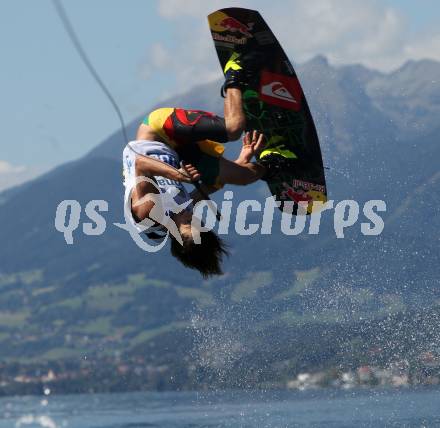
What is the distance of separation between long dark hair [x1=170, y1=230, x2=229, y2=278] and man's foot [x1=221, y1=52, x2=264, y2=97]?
115 inches

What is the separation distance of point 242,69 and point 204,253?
12.8ft

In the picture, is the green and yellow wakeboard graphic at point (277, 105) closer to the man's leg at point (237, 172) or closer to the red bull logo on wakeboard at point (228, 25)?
the red bull logo on wakeboard at point (228, 25)

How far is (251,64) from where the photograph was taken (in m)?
16.3

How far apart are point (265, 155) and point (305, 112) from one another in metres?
1.01

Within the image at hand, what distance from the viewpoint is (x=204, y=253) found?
42.8 ft

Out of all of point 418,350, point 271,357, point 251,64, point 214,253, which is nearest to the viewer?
point 214,253

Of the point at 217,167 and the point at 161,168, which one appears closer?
the point at 161,168

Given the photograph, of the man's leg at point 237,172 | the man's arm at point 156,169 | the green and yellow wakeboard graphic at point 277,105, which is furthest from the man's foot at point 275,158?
the man's arm at point 156,169

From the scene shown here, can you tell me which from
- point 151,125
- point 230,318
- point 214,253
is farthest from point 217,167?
point 230,318

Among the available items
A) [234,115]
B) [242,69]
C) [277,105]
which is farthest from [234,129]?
[277,105]

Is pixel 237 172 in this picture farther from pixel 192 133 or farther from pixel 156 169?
pixel 156 169

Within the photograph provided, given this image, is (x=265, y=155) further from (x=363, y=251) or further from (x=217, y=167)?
(x=363, y=251)

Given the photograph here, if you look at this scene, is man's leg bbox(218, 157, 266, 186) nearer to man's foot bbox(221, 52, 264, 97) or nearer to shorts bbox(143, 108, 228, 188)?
shorts bbox(143, 108, 228, 188)

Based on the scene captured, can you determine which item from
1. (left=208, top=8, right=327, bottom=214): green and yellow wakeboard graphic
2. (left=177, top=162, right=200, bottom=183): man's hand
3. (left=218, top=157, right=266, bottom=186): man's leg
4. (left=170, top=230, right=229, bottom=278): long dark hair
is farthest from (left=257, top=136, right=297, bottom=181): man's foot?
(left=170, top=230, right=229, bottom=278): long dark hair
